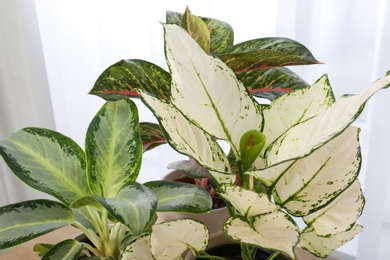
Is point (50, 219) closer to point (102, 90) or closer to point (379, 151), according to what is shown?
point (102, 90)

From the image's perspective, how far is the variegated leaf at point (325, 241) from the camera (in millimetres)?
517

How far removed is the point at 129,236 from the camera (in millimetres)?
572

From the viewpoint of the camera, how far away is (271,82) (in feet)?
2.08

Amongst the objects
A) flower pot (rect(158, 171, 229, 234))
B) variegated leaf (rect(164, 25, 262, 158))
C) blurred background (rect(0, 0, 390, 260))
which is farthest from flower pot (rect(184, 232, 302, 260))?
blurred background (rect(0, 0, 390, 260))

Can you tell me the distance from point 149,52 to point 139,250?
3.19 ft

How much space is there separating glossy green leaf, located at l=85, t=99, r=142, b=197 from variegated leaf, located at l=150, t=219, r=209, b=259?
0.26 ft

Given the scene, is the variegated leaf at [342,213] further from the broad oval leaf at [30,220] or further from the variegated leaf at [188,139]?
the broad oval leaf at [30,220]

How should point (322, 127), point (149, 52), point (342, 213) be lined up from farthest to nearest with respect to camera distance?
point (149, 52)
point (342, 213)
point (322, 127)

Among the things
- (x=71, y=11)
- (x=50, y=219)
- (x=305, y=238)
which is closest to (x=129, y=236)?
(x=50, y=219)

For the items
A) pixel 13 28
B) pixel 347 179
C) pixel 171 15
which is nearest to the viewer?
pixel 347 179

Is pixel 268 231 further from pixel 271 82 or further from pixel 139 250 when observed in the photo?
pixel 271 82

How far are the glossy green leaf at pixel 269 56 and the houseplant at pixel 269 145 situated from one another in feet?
0.24

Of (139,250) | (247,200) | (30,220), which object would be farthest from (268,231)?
(30,220)

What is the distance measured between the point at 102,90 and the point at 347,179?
12.2 inches
